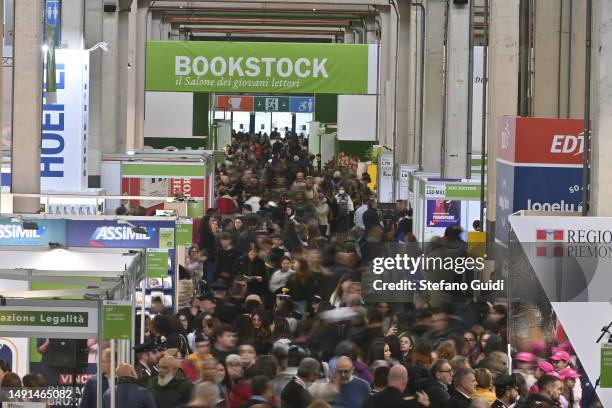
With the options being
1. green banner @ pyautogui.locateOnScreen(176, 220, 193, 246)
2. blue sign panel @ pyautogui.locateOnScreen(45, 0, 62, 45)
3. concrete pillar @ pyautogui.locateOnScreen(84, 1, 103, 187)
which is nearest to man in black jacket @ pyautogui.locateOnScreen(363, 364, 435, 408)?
green banner @ pyautogui.locateOnScreen(176, 220, 193, 246)

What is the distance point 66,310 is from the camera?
834cm

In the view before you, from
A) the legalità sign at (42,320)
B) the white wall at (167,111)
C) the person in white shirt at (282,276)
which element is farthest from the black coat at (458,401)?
the white wall at (167,111)

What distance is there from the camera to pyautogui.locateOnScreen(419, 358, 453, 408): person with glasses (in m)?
8.69

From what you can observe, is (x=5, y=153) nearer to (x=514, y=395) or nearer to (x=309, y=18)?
(x=514, y=395)

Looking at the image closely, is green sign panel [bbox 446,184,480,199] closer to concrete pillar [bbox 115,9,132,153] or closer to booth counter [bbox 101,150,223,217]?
booth counter [bbox 101,150,223,217]

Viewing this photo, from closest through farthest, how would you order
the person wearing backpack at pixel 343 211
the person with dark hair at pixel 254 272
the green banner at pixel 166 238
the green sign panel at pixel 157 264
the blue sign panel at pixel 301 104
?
the green sign panel at pixel 157 264
the green banner at pixel 166 238
the person with dark hair at pixel 254 272
the person wearing backpack at pixel 343 211
the blue sign panel at pixel 301 104

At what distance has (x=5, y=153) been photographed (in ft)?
70.4

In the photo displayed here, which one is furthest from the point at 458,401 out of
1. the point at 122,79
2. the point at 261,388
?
the point at 122,79

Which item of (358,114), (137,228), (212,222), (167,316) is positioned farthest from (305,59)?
(167,316)

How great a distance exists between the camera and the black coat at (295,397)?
8.52 m

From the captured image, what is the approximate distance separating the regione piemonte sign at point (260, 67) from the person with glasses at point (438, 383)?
66.7ft

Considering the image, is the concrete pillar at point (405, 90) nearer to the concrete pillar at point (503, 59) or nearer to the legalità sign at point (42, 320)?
the concrete pillar at point (503, 59)

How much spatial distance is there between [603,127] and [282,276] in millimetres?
3427

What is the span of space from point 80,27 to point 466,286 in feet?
42.3
